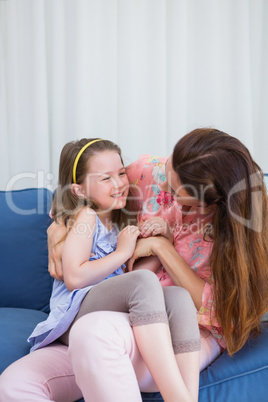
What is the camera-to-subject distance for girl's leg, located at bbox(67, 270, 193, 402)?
1053 mm

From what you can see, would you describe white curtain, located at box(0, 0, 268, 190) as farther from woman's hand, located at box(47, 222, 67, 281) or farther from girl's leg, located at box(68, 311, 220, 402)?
girl's leg, located at box(68, 311, 220, 402)

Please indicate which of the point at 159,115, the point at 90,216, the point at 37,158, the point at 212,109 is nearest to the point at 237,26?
the point at 212,109

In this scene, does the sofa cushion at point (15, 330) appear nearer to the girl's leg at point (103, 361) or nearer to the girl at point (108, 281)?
the girl at point (108, 281)

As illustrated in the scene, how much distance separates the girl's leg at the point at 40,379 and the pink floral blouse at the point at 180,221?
397 mm

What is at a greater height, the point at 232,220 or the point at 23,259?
the point at 232,220

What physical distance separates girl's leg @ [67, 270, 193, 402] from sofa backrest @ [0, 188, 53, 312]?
53cm

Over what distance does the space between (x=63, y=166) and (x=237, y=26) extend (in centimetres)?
121

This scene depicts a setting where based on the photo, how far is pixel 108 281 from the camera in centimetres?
127

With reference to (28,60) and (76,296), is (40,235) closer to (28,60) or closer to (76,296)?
(76,296)

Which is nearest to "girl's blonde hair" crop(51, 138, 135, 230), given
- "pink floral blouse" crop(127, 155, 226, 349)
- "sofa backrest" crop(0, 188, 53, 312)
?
"pink floral blouse" crop(127, 155, 226, 349)

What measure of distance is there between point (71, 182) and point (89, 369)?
28.1 inches

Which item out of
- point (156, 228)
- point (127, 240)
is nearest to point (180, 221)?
point (156, 228)

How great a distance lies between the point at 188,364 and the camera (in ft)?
3.72

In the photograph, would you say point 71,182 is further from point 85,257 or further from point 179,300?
point 179,300
